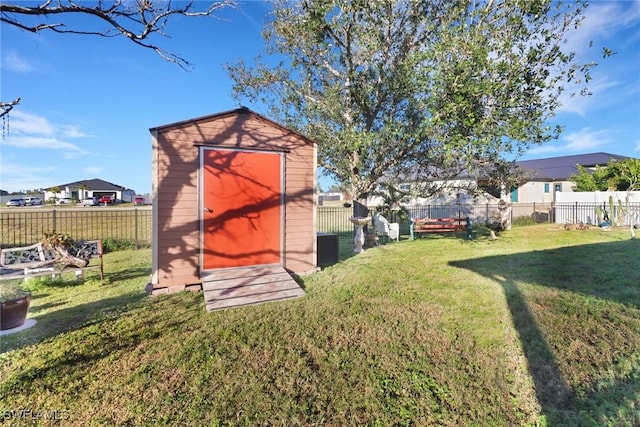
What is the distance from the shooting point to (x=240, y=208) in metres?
5.41

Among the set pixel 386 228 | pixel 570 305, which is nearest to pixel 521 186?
pixel 386 228

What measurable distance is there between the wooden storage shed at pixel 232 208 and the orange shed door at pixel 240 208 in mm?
18

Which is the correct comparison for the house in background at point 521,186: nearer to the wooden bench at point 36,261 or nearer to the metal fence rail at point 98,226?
the wooden bench at point 36,261

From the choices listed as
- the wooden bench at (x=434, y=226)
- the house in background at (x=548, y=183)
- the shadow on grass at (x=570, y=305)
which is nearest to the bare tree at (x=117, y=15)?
the shadow on grass at (x=570, y=305)

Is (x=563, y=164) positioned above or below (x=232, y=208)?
above

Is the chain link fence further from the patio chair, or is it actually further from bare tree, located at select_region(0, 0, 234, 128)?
bare tree, located at select_region(0, 0, 234, 128)

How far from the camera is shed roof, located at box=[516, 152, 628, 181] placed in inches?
886

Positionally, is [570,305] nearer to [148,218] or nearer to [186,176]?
[186,176]

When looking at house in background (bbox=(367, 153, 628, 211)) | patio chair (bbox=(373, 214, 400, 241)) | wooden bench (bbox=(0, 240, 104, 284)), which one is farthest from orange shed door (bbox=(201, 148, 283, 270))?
patio chair (bbox=(373, 214, 400, 241))

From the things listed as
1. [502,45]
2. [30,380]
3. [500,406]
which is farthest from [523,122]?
[30,380]

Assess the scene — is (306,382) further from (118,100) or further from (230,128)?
(118,100)

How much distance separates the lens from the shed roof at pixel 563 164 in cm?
2250

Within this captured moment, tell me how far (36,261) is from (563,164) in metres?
35.1

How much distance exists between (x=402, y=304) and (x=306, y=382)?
2.23 metres
